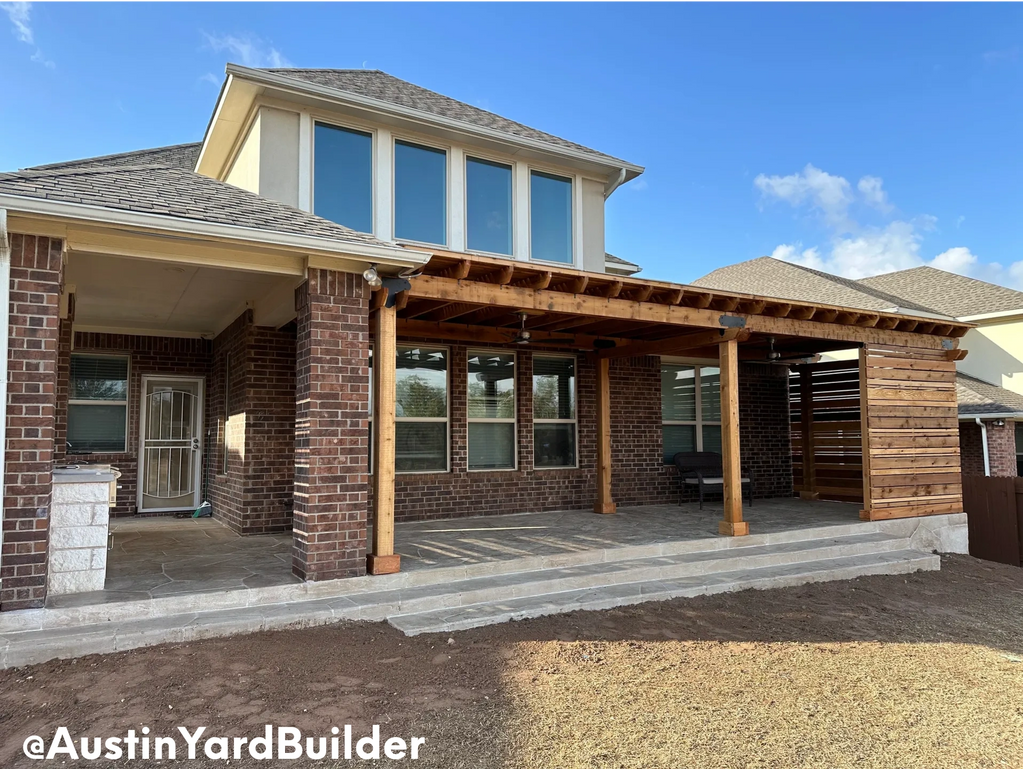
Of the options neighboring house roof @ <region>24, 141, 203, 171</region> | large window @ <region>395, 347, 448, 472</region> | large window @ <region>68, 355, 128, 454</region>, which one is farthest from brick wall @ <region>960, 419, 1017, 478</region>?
neighboring house roof @ <region>24, 141, 203, 171</region>

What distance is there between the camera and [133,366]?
9078 millimetres

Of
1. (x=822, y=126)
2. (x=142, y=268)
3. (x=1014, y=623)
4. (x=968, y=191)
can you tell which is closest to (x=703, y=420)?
(x=1014, y=623)

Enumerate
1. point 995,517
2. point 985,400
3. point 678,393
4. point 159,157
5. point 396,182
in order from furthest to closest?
1. point 985,400
2. point 678,393
3. point 995,517
4. point 159,157
5. point 396,182

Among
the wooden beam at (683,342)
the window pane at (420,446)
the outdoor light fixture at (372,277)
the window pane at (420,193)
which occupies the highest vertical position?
the window pane at (420,193)

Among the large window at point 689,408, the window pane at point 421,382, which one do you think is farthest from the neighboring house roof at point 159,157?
the large window at point 689,408

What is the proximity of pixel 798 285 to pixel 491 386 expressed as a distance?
9886 mm

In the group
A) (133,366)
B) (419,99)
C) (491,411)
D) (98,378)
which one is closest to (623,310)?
(491,411)

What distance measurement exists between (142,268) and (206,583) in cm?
282

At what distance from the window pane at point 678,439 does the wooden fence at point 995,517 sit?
16.1 feet

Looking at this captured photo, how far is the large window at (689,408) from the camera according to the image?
11078mm

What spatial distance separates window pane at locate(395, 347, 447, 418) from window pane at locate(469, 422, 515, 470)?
61 cm

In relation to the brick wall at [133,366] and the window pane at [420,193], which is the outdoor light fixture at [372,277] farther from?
the brick wall at [133,366]

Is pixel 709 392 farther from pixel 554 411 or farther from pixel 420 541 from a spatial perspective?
pixel 420 541

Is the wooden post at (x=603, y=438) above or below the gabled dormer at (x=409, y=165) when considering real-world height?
below
